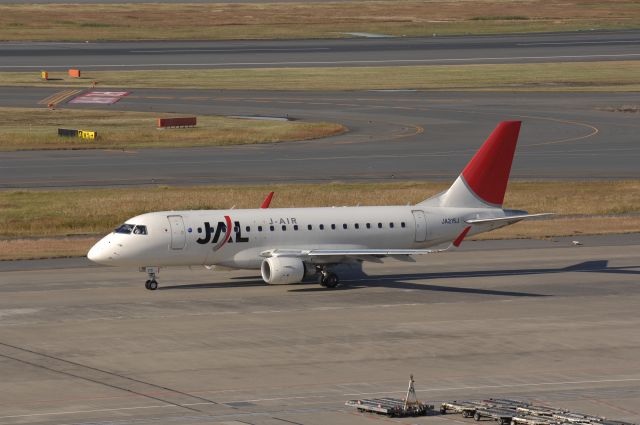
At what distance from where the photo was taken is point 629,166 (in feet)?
324

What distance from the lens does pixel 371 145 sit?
111m

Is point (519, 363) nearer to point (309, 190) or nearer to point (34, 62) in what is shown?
point (309, 190)

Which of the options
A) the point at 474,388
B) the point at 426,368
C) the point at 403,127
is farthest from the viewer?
the point at 403,127

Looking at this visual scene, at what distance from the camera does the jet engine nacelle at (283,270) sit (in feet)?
189

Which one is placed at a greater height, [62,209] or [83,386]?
[62,209]

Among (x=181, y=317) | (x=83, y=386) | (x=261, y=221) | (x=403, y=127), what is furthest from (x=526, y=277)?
(x=403, y=127)

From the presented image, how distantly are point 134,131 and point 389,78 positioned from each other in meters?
48.4

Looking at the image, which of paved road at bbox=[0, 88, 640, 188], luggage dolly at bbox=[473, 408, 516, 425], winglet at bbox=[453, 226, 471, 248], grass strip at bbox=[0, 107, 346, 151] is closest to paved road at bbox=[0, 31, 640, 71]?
paved road at bbox=[0, 88, 640, 188]

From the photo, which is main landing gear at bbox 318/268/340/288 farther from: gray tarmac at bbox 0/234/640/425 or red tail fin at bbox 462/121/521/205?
red tail fin at bbox 462/121/521/205

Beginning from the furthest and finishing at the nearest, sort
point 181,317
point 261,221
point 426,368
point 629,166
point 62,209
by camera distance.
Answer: point 629,166, point 62,209, point 261,221, point 181,317, point 426,368

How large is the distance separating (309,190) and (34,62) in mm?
95064

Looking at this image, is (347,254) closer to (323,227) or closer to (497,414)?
(323,227)

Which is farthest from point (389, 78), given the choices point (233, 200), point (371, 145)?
point (233, 200)

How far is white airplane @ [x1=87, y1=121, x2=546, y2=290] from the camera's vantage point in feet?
189
